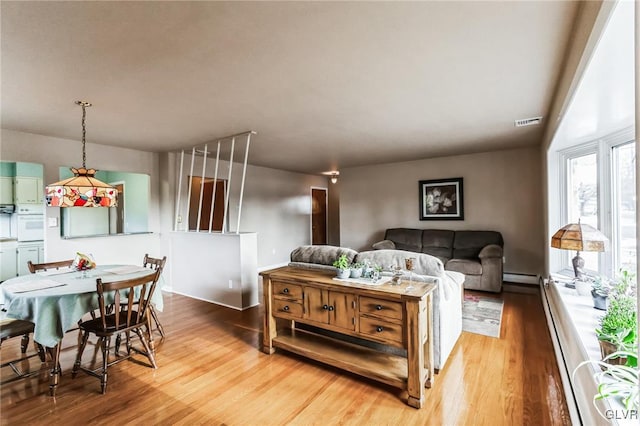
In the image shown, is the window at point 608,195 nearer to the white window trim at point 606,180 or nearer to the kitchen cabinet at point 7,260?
the white window trim at point 606,180

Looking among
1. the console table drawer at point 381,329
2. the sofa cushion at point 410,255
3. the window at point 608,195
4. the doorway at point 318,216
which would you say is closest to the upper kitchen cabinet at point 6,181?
the sofa cushion at point 410,255

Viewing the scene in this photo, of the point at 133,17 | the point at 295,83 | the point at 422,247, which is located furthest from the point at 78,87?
the point at 422,247

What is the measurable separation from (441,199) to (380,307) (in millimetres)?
4483

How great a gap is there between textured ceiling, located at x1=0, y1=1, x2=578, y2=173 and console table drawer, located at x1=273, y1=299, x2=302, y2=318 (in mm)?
1914

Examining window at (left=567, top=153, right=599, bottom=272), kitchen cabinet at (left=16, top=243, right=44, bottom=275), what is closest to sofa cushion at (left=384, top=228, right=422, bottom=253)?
window at (left=567, top=153, right=599, bottom=272)

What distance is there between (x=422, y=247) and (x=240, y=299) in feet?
11.7

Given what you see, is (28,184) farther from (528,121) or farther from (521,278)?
(521,278)

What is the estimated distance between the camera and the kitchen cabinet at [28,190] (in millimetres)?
4039

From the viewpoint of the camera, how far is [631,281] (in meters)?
2.09

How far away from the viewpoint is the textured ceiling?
1629mm

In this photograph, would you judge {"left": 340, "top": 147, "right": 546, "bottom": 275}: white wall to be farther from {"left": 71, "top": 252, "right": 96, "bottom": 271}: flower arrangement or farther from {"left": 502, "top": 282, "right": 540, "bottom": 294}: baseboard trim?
{"left": 71, "top": 252, "right": 96, "bottom": 271}: flower arrangement

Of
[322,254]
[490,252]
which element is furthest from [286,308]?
[490,252]

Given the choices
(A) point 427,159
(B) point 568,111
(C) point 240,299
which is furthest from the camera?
(A) point 427,159

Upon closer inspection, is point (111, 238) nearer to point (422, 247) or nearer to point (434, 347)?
point (434, 347)
